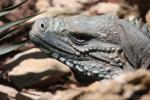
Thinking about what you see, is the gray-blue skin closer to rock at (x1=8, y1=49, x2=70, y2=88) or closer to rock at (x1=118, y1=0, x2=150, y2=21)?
rock at (x1=8, y1=49, x2=70, y2=88)

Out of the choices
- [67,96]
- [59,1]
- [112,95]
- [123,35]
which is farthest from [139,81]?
[59,1]

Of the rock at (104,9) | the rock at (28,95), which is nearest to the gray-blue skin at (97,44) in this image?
the rock at (28,95)

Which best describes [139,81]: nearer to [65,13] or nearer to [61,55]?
[61,55]

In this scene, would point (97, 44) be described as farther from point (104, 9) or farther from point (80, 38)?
point (104, 9)

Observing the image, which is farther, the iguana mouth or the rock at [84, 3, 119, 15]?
the rock at [84, 3, 119, 15]

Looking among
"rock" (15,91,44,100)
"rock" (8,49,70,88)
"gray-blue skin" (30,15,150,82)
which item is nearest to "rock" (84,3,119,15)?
"rock" (8,49,70,88)

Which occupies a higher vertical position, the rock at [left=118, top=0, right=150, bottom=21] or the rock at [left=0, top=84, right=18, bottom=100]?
the rock at [left=118, top=0, right=150, bottom=21]

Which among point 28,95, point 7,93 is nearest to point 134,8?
point 28,95
